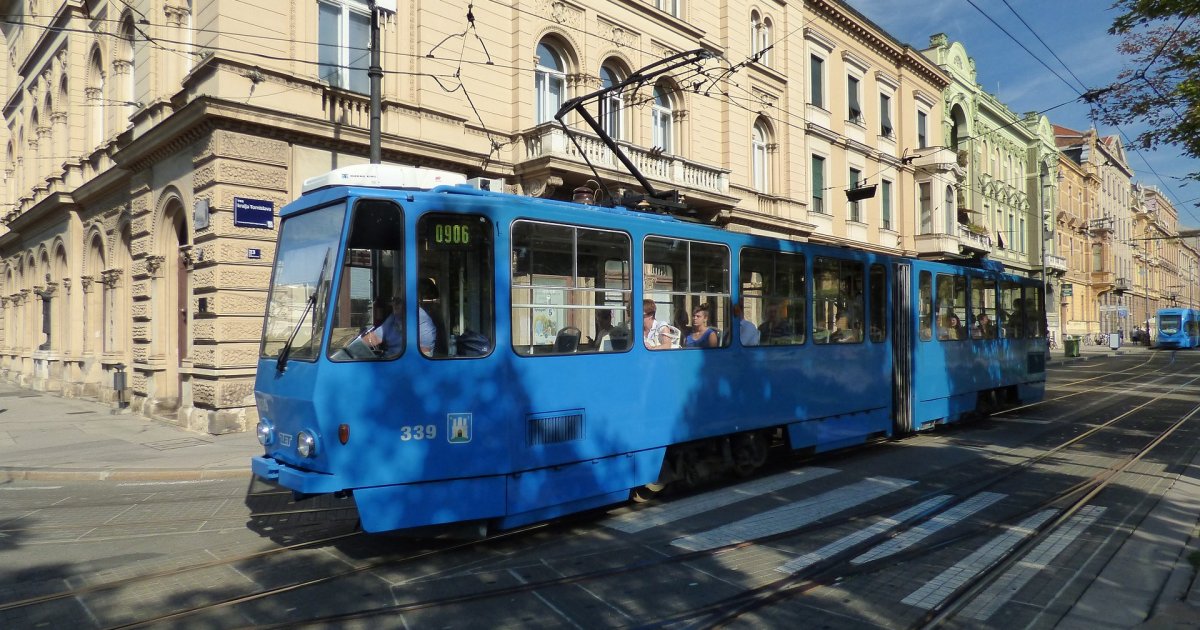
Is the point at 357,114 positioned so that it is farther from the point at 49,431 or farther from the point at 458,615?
the point at 458,615

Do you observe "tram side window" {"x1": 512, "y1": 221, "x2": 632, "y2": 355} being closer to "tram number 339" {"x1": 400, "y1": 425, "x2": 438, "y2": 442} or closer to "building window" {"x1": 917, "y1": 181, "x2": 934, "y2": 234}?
"tram number 339" {"x1": 400, "y1": 425, "x2": 438, "y2": 442}

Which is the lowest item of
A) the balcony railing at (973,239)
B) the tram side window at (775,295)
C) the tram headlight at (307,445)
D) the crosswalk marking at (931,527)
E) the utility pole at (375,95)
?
the crosswalk marking at (931,527)

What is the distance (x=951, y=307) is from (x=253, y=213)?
12527 millimetres

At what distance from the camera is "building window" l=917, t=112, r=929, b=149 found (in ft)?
113

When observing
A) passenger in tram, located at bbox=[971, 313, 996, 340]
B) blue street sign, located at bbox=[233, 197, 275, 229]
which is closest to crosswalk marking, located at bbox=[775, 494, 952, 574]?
passenger in tram, located at bbox=[971, 313, 996, 340]

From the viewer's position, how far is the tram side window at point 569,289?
623 centimetres

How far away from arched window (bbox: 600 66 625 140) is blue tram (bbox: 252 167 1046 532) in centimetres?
1161

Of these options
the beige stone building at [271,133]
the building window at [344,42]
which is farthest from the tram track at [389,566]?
the building window at [344,42]

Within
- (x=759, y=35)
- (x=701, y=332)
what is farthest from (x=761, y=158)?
(x=701, y=332)

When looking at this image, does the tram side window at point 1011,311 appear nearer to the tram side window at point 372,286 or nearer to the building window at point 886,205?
the tram side window at point 372,286

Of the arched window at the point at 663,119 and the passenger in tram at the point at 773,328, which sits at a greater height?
the arched window at the point at 663,119

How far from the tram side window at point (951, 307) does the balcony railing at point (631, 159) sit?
7.32 m

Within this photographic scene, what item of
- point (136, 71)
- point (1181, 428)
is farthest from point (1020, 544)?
point (136, 71)

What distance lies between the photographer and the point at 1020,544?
6.16m
